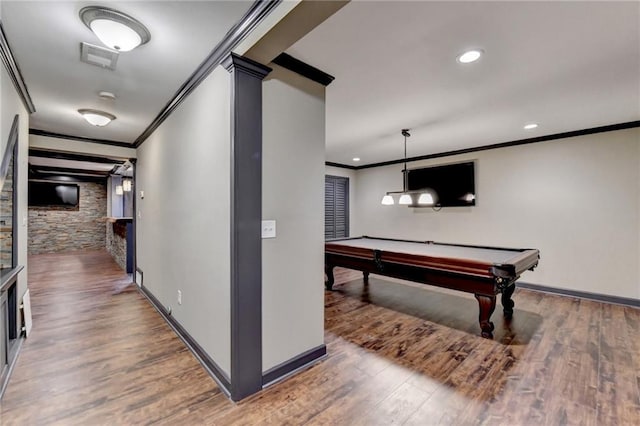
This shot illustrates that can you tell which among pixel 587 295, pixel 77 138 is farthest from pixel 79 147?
pixel 587 295

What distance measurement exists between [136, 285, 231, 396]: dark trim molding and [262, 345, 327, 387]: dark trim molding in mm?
278

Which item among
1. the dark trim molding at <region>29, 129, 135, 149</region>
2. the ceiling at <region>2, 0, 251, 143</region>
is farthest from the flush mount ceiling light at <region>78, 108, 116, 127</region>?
the dark trim molding at <region>29, 129, 135, 149</region>

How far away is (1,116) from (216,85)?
158 centimetres

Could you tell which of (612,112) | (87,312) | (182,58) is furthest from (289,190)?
(612,112)

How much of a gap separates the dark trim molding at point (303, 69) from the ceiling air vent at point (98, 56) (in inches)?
47.7

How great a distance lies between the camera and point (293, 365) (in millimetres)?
2211

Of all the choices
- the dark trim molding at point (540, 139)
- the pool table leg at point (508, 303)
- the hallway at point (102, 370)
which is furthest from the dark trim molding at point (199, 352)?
the dark trim molding at point (540, 139)

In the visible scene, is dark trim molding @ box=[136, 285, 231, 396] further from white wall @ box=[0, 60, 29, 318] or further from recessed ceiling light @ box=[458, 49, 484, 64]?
recessed ceiling light @ box=[458, 49, 484, 64]

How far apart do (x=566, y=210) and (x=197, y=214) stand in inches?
196

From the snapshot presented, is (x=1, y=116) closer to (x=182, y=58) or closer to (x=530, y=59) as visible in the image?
(x=182, y=58)

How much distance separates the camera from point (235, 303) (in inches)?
73.8

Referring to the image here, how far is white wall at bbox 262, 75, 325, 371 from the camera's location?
207 cm

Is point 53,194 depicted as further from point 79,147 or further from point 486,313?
point 486,313

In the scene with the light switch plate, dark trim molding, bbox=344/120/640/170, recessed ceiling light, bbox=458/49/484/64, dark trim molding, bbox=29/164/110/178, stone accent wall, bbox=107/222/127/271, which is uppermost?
dark trim molding, bbox=29/164/110/178
